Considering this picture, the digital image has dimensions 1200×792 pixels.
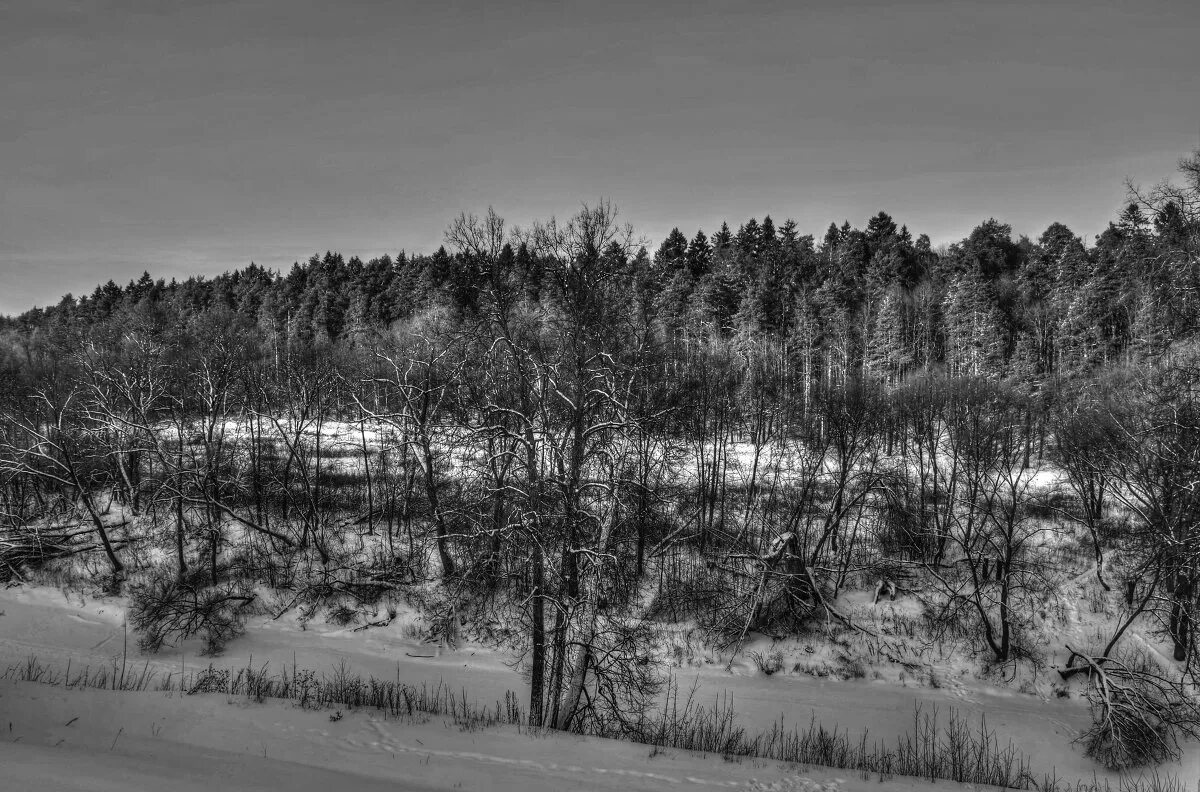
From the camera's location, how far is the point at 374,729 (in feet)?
37.6

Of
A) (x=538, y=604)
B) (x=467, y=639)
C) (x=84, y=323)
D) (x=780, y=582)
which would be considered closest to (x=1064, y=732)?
(x=780, y=582)

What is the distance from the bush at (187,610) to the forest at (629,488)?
0.48 ft

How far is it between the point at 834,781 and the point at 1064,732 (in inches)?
498

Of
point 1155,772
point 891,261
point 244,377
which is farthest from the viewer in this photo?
point 891,261

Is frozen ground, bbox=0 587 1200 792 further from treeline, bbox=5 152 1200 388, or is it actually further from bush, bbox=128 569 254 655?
treeline, bbox=5 152 1200 388

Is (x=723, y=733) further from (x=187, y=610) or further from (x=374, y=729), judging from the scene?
Result: (x=187, y=610)

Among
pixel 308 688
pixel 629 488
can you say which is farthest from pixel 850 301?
pixel 308 688

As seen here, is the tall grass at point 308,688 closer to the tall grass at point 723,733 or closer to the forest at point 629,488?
the tall grass at point 723,733

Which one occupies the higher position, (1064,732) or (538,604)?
(538,604)

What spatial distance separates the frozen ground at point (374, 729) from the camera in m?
7.47

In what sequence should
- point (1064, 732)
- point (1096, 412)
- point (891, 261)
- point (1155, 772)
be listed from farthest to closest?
point (891, 261) → point (1096, 412) → point (1064, 732) → point (1155, 772)

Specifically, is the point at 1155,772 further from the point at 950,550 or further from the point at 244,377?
the point at 244,377

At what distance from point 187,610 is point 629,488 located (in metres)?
18.3

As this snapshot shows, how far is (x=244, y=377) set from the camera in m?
37.9
